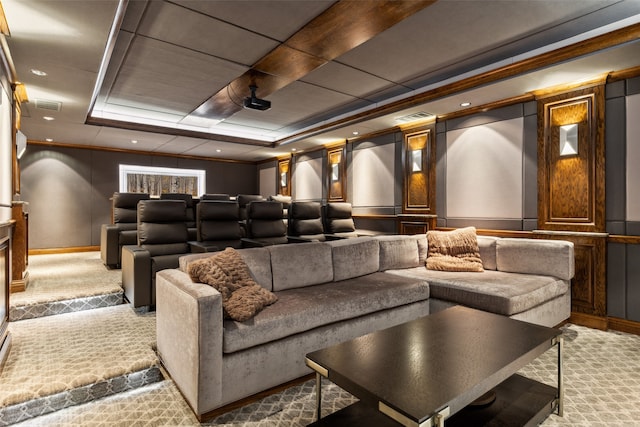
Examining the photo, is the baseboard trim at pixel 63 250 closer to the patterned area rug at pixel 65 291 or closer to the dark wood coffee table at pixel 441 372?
the patterned area rug at pixel 65 291

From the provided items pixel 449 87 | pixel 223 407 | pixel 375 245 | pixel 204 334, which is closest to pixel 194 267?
pixel 204 334

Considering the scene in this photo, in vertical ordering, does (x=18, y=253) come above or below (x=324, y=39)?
below

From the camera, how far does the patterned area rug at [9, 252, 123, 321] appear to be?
10.8 feet

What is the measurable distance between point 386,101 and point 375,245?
241 centimetres

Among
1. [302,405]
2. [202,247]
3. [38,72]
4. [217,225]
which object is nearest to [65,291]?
[202,247]

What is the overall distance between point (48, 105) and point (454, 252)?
523 centimetres

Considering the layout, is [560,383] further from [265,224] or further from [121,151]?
[121,151]

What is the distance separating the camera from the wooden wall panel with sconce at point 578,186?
3338 mm

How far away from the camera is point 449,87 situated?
3895 mm

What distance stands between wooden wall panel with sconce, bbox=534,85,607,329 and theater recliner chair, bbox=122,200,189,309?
13.0 ft

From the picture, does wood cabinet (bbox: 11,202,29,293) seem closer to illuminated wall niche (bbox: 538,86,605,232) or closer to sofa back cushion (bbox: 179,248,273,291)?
sofa back cushion (bbox: 179,248,273,291)

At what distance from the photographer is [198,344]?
5.83 feet

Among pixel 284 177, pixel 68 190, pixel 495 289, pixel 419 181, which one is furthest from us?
pixel 284 177

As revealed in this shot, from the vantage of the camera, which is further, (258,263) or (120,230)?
(120,230)
